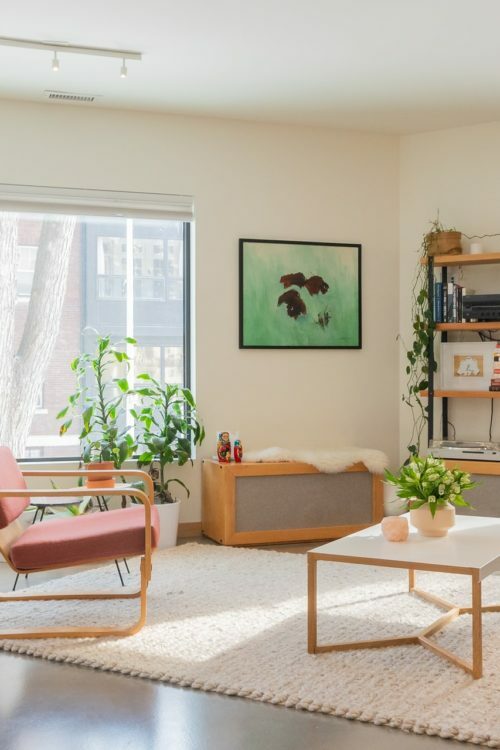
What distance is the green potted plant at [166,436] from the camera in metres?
5.10

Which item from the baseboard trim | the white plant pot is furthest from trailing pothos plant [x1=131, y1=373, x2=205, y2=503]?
the baseboard trim

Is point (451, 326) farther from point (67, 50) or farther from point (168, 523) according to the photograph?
point (67, 50)

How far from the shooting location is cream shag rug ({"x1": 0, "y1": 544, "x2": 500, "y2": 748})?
2.69 m

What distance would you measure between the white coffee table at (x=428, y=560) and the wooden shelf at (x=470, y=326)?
1.88 meters

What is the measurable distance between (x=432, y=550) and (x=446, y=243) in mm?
2746

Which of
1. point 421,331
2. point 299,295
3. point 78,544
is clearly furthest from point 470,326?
point 78,544

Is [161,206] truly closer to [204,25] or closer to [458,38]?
[204,25]

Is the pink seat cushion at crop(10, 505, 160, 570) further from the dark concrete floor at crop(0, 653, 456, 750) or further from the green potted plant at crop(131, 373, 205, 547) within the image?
the green potted plant at crop(131, 373, 205, 547)

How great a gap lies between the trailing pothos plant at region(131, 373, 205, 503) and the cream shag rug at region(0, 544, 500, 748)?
2.46 ft

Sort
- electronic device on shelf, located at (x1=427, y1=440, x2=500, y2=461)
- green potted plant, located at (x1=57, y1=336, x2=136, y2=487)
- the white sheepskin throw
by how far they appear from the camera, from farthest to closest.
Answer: the white sheepskin throw, electronic device on shelf, located at (x1=427, y1=440, x2=500, y2=461), green potted plant, located at (x1=57, y1=336, x2=136, y2=487)

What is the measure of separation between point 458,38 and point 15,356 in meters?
3.14

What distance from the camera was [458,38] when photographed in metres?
4.24

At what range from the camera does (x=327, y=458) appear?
17.2ft

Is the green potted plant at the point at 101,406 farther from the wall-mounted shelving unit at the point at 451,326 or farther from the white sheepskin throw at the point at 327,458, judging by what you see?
the wall-mounted shelving unit at the point at 451,326
